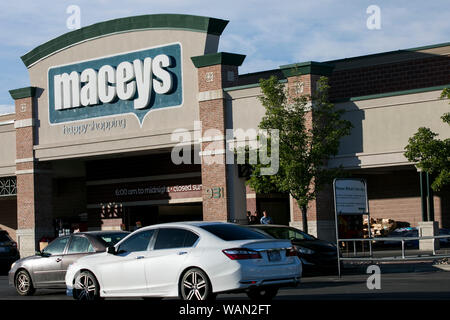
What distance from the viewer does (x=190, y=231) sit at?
14320 mm

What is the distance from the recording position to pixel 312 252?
21.3m

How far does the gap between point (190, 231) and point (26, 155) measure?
27763 mm

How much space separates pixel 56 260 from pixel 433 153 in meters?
13.6

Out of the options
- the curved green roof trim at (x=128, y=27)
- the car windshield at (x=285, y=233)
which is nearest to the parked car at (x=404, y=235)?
the curved green roof trim at (x=128, y=27)

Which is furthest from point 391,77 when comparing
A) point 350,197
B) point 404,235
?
point 350,197

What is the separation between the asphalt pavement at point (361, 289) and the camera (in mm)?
14914

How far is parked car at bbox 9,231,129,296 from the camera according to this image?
18438 millimetres

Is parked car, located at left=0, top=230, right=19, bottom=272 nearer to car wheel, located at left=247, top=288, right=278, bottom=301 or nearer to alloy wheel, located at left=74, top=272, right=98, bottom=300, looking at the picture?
alloy wheel, located at left=74, top=272, right=98, bottom=300

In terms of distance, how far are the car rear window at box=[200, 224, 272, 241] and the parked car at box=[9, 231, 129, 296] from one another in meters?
4.58

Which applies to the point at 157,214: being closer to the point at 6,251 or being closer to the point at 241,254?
the point at 6,251

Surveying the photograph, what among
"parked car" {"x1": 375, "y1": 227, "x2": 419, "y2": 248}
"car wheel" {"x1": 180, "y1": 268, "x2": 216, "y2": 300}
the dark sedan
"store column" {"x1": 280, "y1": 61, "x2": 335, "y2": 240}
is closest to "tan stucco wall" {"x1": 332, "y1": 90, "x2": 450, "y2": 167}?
"store column" {"x1": 280, "y1": 61, "x2": 335, "y2": 240}
